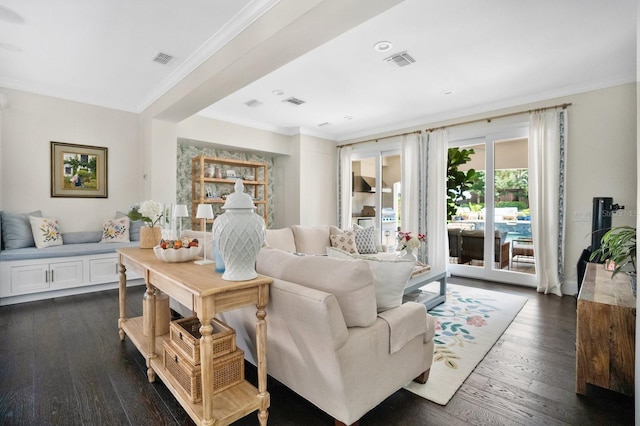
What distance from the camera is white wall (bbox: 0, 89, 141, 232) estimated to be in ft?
13.1

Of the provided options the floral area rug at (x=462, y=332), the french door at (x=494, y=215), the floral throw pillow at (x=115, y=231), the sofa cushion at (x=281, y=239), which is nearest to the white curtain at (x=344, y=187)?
the french door at (x=494, y=215)

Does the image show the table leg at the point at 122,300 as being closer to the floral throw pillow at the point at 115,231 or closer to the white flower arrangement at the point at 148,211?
the white flower arrangement at the point at 148,211

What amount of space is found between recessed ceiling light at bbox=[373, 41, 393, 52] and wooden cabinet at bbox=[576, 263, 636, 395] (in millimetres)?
2600

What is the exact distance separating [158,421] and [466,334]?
2.49m

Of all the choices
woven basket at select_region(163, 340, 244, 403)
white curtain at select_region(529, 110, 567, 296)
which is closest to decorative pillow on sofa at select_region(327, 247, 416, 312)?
woven basket at select_region(163, 340, 244, 403)

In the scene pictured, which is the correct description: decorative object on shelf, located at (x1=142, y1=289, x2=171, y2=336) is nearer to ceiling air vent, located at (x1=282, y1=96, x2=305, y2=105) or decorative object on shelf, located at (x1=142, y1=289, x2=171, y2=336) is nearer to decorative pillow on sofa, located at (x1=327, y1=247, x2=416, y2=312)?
decorative pillow on sofa, located at (x1=327, y1=247, x2=416, y2=312)

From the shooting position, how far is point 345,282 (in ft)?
5.13

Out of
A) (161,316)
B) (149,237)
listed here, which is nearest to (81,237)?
(149,237)

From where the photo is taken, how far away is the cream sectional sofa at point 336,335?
1.46 meters

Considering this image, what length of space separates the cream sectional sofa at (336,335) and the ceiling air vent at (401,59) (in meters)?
2.50

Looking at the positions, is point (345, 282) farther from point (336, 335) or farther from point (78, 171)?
point (78, 171)

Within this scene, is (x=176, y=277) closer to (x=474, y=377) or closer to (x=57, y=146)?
(x=474, y=377)

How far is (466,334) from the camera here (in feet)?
9.32

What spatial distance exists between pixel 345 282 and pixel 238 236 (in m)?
0.58
